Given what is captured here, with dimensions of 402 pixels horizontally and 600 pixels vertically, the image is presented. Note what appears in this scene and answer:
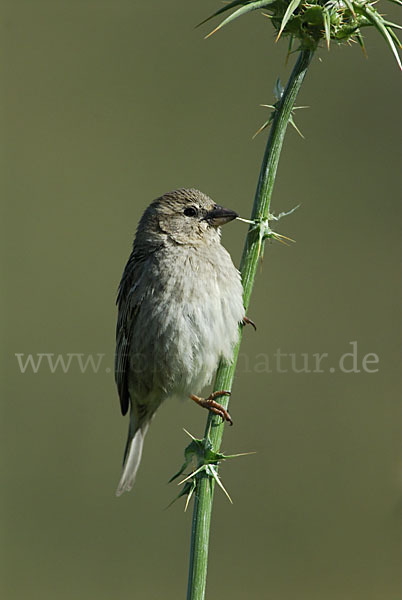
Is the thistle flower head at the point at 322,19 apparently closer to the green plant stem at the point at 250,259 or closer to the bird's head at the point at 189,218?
the green plant stem at the point at 250,259

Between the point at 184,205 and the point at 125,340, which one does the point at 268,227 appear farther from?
the point at 125,340

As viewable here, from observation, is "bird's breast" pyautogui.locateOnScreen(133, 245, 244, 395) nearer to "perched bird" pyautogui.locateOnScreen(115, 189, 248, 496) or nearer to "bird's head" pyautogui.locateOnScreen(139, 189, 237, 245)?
"perched bird" pyautogui.locateOnScreen(115, 189, 248, 496)

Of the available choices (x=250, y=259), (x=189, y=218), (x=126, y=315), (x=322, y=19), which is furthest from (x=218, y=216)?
(x=322, y=19)

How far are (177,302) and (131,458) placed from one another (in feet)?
5.10

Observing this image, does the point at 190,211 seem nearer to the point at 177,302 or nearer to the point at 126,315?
the point at 177,302

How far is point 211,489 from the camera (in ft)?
9.98

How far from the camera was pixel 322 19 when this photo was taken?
2.77 m

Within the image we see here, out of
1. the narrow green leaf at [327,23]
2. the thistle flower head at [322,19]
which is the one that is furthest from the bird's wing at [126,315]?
the narrow green leaf at [327,23]

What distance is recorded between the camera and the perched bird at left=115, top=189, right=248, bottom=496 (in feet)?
13.0

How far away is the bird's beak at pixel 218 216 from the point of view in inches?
163

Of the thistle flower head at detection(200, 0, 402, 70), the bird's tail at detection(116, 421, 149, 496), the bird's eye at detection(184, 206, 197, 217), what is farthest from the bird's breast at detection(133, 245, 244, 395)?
the thistle flower head at detection(200, 0, 402, 70)

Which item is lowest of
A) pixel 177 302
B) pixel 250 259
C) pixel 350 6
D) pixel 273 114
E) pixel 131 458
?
pixel 131 458

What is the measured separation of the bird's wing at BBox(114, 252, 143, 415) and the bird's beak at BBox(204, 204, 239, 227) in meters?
0.56

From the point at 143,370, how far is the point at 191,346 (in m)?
0.51
